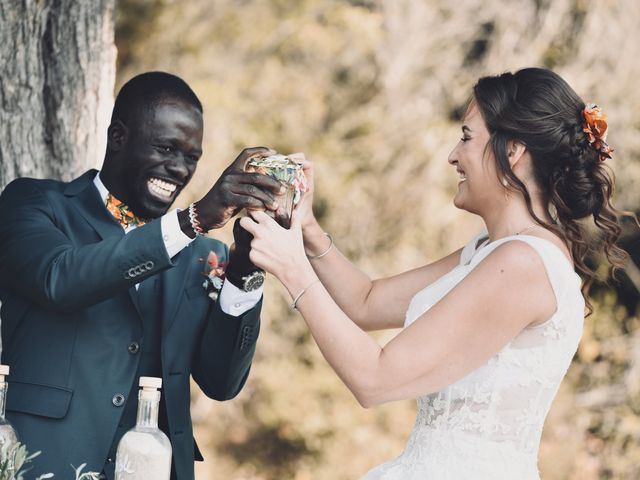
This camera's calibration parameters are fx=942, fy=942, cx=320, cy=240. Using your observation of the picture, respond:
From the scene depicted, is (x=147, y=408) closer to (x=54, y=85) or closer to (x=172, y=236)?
(x=172, y=236)

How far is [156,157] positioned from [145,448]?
1103 mm

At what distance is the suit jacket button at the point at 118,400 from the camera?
270 centimetres

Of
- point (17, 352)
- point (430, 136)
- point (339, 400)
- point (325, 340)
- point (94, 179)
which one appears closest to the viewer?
point (325, 340)

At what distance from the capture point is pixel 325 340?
2520mm

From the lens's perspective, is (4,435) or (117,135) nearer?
(4,435)

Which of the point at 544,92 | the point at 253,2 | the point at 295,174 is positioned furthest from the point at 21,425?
the point at 253,2

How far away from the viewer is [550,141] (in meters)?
2.78

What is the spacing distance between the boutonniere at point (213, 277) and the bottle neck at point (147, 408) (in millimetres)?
831

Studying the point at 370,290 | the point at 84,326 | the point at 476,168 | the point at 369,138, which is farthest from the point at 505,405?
the point at 369,138

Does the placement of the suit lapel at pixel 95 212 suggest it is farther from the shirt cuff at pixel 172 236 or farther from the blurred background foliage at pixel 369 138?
the blurred background foliage at pixel 369 138

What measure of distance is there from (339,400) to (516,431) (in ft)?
20.1

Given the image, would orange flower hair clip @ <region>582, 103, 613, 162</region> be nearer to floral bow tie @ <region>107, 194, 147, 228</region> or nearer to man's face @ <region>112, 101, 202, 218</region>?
man's face @ <region>112, 101, 202, 218</region>

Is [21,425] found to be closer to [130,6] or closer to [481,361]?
[481,361]

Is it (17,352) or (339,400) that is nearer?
(17,352)
